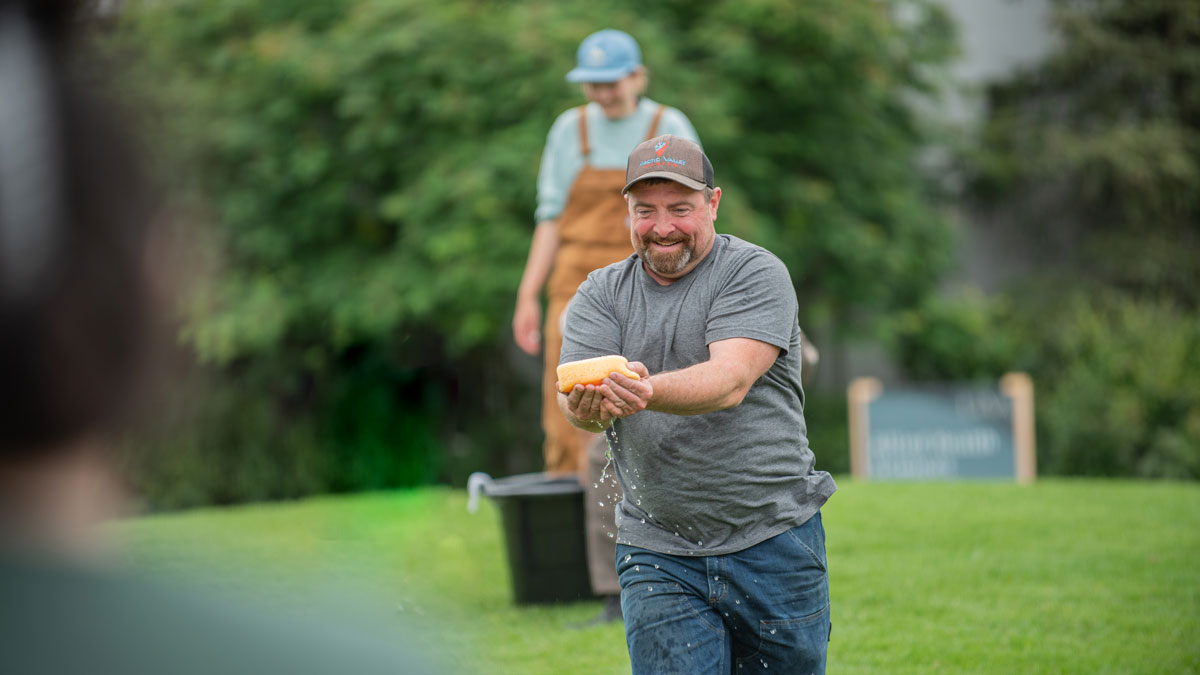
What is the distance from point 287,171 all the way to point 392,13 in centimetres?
242

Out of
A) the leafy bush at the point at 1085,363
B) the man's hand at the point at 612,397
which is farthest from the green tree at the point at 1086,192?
the man's hand at the point at 612,397

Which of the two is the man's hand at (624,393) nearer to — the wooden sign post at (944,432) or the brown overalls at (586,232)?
the brown overalls at (586,232)

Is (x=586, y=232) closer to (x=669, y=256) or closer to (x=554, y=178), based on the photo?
(x=554, y=178)

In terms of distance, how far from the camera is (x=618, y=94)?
5.20m

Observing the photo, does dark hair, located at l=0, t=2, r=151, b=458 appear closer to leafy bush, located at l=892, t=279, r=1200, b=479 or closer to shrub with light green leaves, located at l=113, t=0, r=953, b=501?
shrub with light green leaves, located at l=113, t=0, r=953, b=501

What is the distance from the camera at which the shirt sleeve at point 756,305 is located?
9.77 feet

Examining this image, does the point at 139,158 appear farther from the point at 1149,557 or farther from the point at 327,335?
the point at 327,335

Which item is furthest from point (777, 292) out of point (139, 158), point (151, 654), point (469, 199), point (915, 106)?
point (915, 106)

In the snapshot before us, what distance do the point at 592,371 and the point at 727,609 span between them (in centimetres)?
79

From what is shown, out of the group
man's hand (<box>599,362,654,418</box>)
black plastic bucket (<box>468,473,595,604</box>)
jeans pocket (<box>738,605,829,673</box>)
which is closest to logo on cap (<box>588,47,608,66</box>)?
black plastic bucket (<box>468,473,595,604</box>)

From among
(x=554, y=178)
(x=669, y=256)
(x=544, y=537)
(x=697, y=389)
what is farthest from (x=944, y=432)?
(x=697, y=389)

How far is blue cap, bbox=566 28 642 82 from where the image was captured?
514 cm

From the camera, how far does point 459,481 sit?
1466 centimetres

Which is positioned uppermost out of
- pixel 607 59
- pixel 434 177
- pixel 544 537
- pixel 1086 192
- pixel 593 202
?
pixel 1086 192
